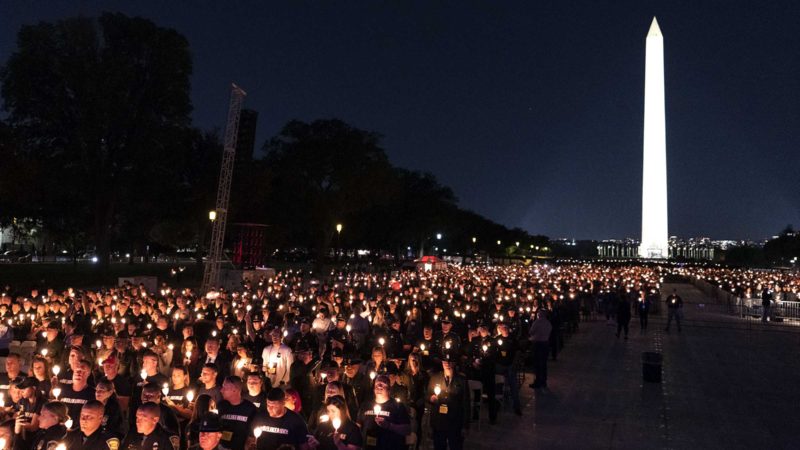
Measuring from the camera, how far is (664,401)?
40.8 feet

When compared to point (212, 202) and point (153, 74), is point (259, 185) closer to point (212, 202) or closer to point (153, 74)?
point (212, 202)

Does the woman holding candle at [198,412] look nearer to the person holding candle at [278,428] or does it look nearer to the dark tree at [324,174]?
the person holding candle at [278,428]

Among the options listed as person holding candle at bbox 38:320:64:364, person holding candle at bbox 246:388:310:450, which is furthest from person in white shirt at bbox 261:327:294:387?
person holding candle at bbox 38:320:64:364

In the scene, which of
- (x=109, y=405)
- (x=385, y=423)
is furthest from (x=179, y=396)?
(x=385, y=423)

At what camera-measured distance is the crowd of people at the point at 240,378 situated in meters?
5.96

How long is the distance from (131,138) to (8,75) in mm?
7068

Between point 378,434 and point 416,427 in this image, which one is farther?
point 416,427

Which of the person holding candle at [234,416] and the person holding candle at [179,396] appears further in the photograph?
the person holding candle at [179,396]

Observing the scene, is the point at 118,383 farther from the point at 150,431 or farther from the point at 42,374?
the point at 150,431

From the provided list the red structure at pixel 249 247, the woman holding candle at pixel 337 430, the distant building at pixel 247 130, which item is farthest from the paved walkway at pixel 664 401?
the red structure at pixel 249 247

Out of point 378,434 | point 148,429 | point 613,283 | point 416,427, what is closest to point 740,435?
point 416,427

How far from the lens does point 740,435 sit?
10.3m

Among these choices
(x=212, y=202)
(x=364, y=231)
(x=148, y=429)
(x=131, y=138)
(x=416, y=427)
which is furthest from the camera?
(x=364, y=231)

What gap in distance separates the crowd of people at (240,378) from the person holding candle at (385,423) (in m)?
0.01
